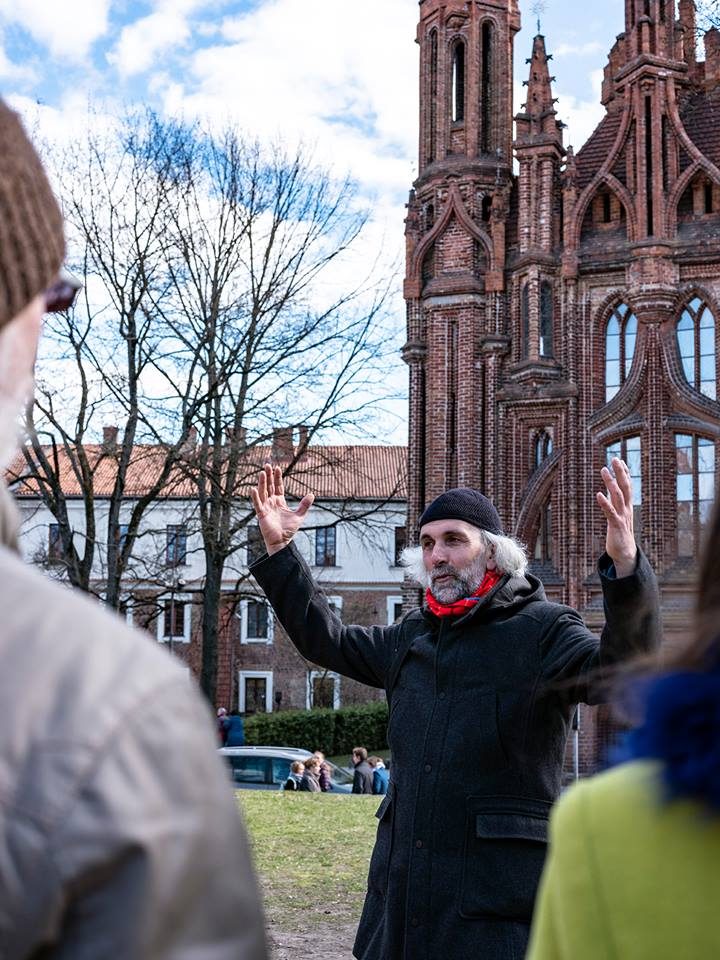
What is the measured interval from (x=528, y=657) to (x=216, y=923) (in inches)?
123

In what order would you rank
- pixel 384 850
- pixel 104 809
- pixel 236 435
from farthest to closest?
pixel 236 435
pixel 384 850
pixel 104 809

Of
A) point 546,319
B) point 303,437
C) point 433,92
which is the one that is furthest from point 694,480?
point 433,92

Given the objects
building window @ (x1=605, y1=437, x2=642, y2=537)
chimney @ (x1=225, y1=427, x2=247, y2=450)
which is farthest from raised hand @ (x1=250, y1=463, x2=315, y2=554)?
building window @ (x1=605, y1=437, x2=642, y2=537)

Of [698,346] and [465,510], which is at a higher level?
[698,346]

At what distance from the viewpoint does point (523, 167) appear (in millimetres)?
30000

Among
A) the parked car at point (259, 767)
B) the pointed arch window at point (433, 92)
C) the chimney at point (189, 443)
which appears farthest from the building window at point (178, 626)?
the parked car at point (259, 767)

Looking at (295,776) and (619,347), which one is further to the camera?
(619,347)

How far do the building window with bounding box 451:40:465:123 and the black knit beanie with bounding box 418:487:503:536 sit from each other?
1097 inches

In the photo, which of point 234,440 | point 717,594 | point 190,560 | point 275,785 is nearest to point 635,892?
point 717,594

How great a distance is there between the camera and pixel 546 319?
96.2ft

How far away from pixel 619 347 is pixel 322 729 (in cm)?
1615

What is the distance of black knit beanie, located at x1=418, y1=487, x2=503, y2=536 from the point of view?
4.70 metres

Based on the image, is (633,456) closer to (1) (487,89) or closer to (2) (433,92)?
(1) (487,89)

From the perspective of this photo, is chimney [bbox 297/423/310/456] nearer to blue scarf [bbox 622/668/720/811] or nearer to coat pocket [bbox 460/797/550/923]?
coat pocket [bbox 460/797/550/923]
